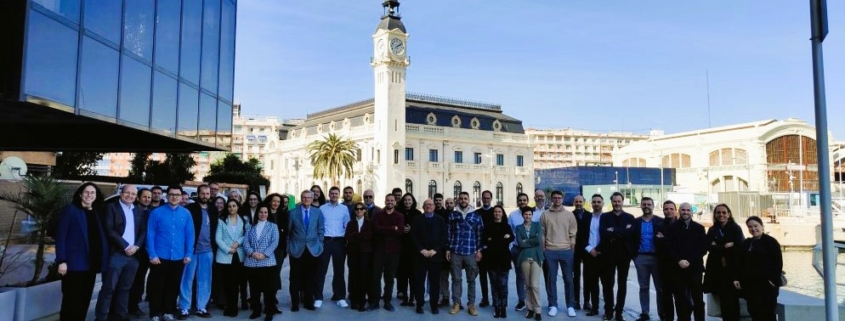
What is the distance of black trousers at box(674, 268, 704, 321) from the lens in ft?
22.9

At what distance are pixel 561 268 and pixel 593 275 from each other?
459 mm

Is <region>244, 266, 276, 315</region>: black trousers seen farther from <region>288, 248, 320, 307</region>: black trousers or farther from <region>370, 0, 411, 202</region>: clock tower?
<region>370, 0, 411, 202</region>: clock tower

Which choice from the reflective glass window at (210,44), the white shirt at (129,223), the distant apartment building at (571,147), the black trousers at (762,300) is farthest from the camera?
the distant apartment building at (571,147)

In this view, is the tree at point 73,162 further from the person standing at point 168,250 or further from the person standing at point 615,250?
the person standing at point 615,250

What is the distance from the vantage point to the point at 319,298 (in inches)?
321

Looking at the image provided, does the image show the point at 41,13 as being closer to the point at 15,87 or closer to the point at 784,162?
the point at 15,87

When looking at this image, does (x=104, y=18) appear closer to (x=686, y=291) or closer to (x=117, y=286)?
(x=117, y=286)

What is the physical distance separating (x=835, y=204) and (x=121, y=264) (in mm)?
57903

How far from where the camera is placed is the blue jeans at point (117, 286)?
6.57 metres

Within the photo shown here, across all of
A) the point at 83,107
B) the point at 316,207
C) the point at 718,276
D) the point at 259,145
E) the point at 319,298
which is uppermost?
the point at 259,145

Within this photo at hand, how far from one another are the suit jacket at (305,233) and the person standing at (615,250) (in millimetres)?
3929

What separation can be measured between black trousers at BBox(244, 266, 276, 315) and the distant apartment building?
4851 inches

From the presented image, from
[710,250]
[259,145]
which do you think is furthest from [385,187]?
[259,145]

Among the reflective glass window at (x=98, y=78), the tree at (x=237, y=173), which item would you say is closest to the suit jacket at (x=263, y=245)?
the reflective glass window at (x=98, y=78)
